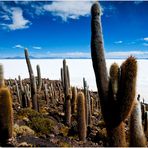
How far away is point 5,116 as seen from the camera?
1102 centimetres

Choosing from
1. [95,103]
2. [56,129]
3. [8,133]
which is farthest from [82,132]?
[95,103]

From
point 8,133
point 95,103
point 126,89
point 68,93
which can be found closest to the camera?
point 126,89

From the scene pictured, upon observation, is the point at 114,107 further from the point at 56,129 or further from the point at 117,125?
the point at 56,129

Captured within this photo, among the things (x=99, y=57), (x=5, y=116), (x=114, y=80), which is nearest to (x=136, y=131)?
(x=114, y=80)

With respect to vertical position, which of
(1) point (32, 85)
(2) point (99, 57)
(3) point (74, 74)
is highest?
(3) point (74, 74)

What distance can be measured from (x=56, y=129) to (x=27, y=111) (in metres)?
1.89

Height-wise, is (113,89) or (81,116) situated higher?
(113,89)

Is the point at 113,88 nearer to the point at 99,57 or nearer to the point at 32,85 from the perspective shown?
the point at 99,57

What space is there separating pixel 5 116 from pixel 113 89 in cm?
373

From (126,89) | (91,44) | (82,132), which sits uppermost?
(91,44)

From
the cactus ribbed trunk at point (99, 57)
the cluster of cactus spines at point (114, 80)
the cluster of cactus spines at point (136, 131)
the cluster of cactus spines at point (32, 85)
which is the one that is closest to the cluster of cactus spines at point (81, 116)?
the cluster of cactus spines at point (32, 85)

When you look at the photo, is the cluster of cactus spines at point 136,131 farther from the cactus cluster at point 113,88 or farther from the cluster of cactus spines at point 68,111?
the cluster of cactus spines at point 68,111

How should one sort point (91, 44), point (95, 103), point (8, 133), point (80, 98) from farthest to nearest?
point (95, 103) → point (80, 98) → point (8, 133) → point (91, 44)

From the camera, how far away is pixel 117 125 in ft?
30.9
